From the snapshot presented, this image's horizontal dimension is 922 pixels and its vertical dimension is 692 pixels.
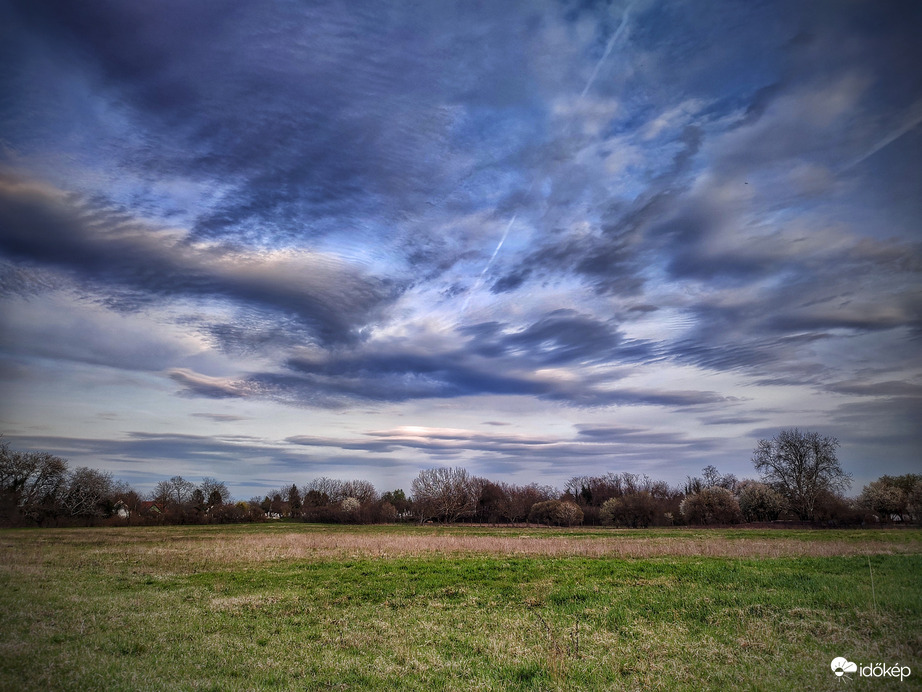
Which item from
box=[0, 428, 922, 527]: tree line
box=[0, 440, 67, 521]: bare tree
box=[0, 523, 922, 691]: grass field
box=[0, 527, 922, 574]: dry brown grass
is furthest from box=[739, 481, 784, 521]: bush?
box=[0, 440, 67, 521]: bare tree

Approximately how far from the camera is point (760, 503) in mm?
78312

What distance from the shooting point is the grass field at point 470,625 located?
30.4 ft

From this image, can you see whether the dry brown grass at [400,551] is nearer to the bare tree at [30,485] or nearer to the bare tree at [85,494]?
the bare tree at [30,485]

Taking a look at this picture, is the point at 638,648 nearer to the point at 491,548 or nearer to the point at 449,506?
the point at 491,548

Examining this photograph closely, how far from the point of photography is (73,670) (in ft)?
31.5

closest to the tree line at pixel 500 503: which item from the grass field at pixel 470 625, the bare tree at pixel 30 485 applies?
the bare tree at pixel 30 485

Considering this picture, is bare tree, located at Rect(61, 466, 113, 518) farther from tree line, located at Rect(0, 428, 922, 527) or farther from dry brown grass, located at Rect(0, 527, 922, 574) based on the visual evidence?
dry brown grass, located at Rect(0, 527, 922, 574)

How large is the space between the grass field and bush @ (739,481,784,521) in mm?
61776

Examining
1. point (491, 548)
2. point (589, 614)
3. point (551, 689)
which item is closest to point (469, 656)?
point (551, 689)

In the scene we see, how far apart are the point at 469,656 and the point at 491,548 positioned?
21994 mm

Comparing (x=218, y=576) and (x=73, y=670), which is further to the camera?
(x=218, y=576)

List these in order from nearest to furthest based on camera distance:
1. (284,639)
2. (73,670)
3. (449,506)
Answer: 1. (73,670)
2. (284,639)
3. (449,506)

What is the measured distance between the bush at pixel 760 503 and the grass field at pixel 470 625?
61776 mm

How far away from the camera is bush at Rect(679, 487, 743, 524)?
245 feet
